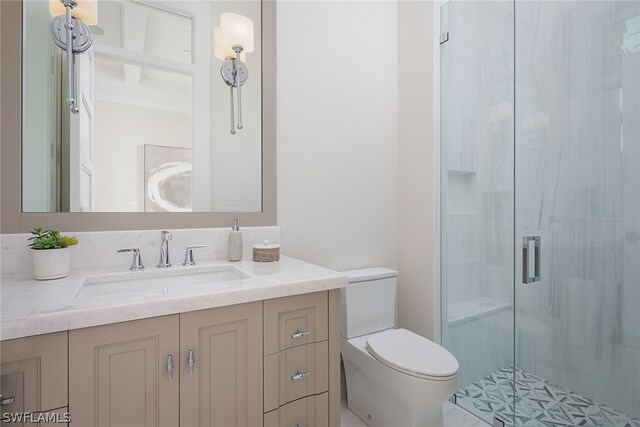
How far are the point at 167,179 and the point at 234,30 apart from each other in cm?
79

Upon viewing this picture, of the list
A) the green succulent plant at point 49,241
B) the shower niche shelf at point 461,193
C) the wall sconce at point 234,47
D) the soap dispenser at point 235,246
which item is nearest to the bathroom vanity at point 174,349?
the green succulent plant at point 49,241

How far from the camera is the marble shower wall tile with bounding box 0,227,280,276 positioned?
112 cm

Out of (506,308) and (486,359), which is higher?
(506,308)

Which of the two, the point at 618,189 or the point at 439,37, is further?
the point at 439,37

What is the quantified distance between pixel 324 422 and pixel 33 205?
1337mm

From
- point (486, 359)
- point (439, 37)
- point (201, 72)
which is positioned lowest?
point (486, 359)

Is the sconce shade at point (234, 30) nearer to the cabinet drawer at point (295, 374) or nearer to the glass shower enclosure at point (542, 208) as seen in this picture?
the glass shower enclosure at point (542, 208)

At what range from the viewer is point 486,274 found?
1.74m

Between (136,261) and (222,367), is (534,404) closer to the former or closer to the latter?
(222,367)

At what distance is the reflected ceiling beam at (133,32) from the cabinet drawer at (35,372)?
104 cm

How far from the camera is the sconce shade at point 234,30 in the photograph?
152 cm

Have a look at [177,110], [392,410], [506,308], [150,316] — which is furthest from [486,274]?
[177,110]

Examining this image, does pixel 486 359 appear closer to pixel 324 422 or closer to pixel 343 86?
pixel 324 422

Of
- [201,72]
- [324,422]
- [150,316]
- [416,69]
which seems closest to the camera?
[150,316]
